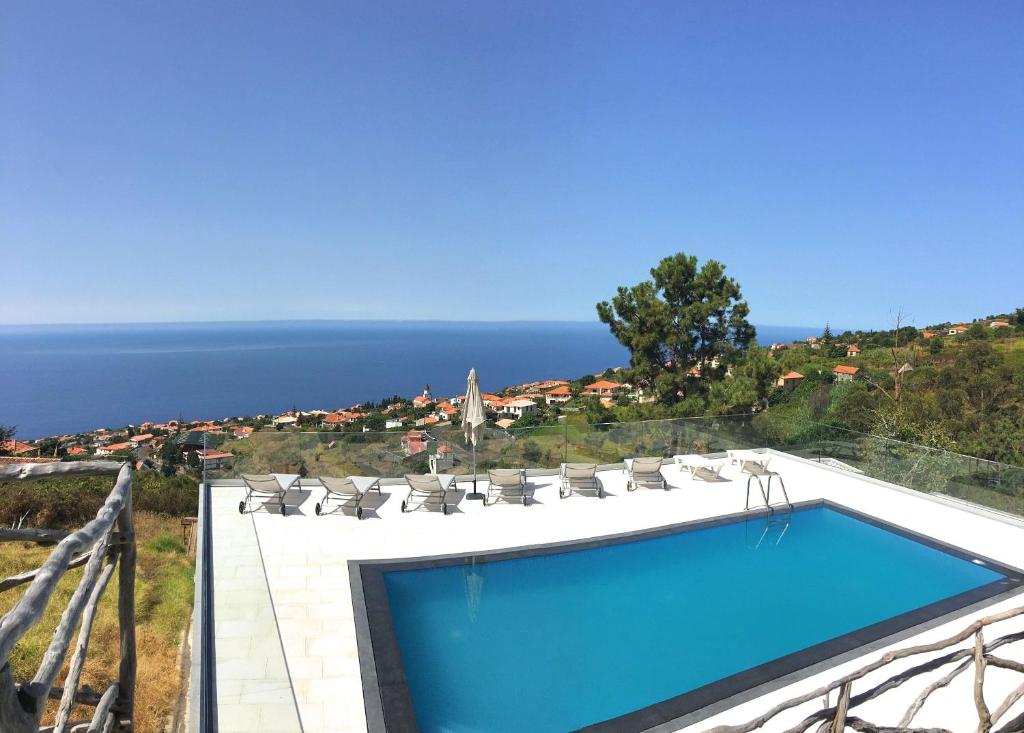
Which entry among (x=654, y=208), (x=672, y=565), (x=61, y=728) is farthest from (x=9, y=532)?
(x=654, y=208)

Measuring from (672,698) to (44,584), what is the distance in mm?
5098

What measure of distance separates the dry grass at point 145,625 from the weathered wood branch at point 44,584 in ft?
A: 10.7

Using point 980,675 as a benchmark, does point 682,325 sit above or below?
above

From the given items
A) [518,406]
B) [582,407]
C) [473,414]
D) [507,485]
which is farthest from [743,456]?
[518,406]

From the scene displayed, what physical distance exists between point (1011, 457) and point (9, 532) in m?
22.8

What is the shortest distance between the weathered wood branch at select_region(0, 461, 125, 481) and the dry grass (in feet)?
8.82

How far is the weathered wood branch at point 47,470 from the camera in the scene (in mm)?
2336

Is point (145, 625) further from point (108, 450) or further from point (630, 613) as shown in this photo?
point (108, 450)

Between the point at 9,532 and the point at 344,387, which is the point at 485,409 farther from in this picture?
the point at 344,387

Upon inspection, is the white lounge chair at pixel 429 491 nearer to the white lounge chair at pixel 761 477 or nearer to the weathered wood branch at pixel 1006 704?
the white lounge chair at pixel 761 477

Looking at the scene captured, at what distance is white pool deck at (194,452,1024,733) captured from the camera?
3749 mm

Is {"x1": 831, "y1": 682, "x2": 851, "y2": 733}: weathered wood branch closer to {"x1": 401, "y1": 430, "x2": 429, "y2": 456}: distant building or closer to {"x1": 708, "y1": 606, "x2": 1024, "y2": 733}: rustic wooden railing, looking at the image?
{"x1": 708, "y1": 606, "x2": 1024, "y2": 733}: rustic wooden railing

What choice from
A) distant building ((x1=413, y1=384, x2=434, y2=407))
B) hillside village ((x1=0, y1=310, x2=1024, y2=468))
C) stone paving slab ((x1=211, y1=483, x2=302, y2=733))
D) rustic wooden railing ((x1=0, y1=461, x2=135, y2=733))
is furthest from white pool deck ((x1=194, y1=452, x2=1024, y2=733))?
distant building ((x1=413, y1=384, x2=434, y2=407))

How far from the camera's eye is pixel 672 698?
16.5ft
